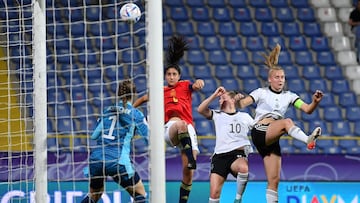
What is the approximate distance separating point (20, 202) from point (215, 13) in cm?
650

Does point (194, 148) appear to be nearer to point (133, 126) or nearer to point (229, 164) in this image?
point (229, 164)

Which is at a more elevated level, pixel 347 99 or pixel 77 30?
pixel 77 30

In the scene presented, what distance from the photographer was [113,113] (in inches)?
380

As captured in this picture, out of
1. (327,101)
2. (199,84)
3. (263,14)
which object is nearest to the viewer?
(199,84)

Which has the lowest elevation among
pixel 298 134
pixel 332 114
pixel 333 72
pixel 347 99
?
pixel 298 134

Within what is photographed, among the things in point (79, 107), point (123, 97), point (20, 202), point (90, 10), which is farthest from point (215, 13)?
point (123, 97)

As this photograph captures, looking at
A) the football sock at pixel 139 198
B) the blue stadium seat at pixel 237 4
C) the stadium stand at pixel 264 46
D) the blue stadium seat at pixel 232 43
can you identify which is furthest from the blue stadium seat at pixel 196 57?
the football sock at pixel 139 198

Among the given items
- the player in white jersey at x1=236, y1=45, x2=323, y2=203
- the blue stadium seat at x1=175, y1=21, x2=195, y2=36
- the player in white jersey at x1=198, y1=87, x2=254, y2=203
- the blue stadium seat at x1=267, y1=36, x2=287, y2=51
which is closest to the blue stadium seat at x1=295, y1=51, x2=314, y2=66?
the blue stadium seat at x1=267, y1=36, x2=287, y2=51

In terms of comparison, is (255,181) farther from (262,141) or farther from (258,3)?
(258,3)

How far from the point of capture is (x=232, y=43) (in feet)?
54.7

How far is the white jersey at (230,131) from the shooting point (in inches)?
422

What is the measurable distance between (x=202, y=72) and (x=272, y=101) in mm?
5966

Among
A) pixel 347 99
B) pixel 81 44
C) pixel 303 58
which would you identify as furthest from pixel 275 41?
pixel 81 44

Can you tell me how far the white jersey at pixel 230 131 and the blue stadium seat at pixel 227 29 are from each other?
20.0 feet
